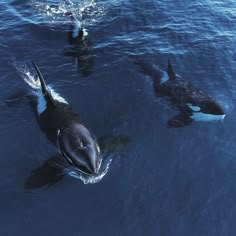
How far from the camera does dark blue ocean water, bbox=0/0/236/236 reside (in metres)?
17.9

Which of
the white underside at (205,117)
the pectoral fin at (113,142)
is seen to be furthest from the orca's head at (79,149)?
the white underside at (205,117)

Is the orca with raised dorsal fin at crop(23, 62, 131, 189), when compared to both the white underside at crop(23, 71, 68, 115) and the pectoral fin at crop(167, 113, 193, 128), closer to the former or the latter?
the white underside at crop(23, 71, 68, 115)

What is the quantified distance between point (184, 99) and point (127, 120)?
3.72 m

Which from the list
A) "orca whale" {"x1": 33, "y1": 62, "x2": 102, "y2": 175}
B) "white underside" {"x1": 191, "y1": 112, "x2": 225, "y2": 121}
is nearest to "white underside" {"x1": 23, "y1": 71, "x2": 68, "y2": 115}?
"orca whale" {"x1": 33, "y1": 62, "x2": 102, "y2": 175}

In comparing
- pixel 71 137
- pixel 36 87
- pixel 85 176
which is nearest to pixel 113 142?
pixel 85 176

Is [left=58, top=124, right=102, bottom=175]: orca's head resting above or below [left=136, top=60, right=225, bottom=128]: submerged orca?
above

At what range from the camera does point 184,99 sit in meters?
23.7

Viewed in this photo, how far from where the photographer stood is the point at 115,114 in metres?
23.0

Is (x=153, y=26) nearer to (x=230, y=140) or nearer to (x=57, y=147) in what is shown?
(x=230, y=140)

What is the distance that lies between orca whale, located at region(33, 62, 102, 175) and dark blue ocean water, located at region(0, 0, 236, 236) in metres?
0.98

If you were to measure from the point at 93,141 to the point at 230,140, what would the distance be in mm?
7909

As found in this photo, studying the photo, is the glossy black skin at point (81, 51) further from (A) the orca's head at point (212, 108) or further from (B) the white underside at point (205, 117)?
(A) the orca's head at point (212, 108)

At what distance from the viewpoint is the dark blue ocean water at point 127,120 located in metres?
17.9

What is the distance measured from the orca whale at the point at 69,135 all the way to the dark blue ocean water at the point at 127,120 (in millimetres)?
977
